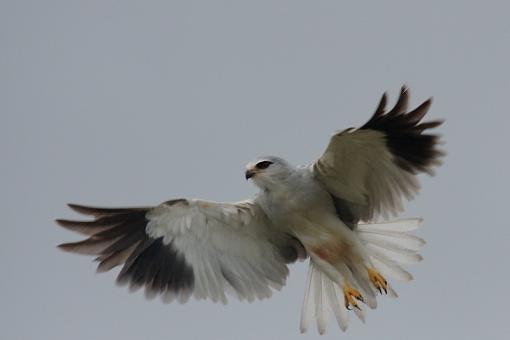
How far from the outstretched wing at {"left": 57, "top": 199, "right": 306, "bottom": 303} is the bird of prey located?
0.03 ft

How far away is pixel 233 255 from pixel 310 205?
121 centimetres

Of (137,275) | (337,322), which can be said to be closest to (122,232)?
(137,275)

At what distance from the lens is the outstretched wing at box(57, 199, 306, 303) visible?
1137 centimetres

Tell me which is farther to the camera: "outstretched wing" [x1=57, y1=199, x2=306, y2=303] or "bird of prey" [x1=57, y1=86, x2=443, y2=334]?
"outstretched wing" [x1=57, y1=199, x2=306, y2=303]

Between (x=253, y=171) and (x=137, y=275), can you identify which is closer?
(x=253, y=171)

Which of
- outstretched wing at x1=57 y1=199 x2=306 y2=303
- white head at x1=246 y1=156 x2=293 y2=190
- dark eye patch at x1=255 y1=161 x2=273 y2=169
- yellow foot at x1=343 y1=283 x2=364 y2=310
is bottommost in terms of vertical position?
yellow foot at x1=343 y1=283 x2=364 y2=310

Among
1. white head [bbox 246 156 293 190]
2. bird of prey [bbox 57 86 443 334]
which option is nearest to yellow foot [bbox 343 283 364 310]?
bird of prey [bbox 57 86 443 334]

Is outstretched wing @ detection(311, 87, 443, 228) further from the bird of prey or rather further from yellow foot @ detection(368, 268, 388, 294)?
yellow foot @ detection(368, 268, 388, 294)

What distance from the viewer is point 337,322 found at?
1177cm

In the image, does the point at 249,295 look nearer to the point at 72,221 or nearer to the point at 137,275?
the point at 137,275

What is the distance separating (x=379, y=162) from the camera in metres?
10.9

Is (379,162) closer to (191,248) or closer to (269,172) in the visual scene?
(269,172)

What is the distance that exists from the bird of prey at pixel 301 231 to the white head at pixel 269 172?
0.04 ft

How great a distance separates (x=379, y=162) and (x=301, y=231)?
1051 millimetres
